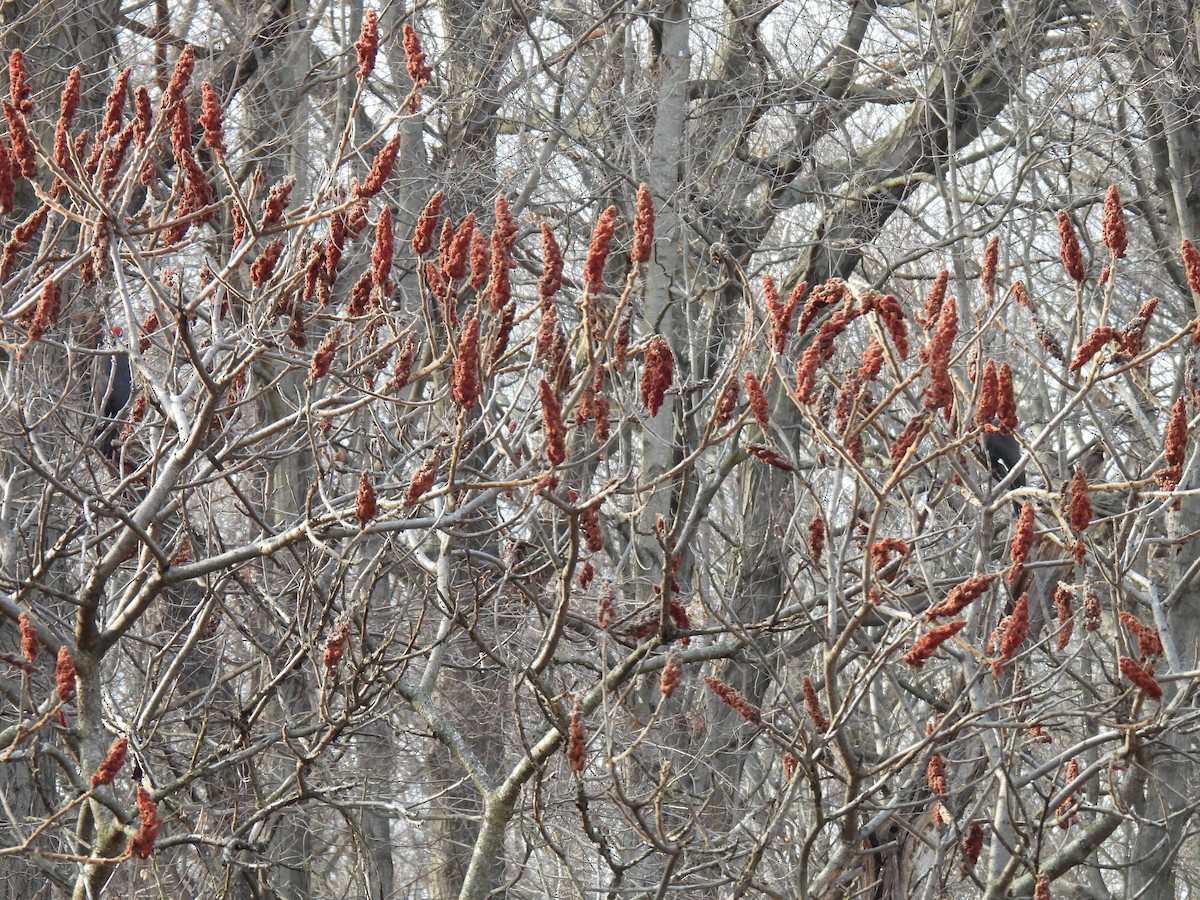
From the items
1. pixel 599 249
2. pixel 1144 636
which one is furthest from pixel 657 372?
pixel 1144 636

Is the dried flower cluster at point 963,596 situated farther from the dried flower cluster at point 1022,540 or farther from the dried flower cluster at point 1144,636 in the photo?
the dried flower cluster at point 1144,636

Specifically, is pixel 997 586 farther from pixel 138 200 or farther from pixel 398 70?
pixel 398 70

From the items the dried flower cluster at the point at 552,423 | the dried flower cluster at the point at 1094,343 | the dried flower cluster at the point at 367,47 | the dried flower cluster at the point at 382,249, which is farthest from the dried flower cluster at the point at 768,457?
the dried flower cluster at the point at 367,47

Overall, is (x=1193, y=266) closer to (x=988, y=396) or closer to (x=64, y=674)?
(x=988, y=396)

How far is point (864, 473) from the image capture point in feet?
9.83

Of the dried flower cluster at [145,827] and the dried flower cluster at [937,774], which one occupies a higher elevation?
the dried flower cluster at [937,774]

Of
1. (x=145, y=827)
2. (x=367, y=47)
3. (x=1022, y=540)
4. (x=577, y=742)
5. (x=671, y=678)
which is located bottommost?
(x=145, y=827)

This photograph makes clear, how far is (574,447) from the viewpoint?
7.17 metres

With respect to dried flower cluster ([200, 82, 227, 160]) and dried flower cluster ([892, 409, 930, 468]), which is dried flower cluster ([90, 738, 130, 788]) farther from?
dried flower cluster ([892, 409, 930, 468])

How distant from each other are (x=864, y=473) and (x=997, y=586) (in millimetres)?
855

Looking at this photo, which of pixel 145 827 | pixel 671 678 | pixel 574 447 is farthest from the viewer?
pixel 574 447

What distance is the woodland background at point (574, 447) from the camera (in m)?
3.54

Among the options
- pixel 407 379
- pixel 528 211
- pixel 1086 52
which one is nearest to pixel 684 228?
pixel 528 211

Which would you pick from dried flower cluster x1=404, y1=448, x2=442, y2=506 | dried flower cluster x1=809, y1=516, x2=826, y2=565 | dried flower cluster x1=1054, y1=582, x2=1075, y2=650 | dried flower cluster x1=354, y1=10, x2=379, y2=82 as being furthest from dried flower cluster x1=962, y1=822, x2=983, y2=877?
dried flower cluster x1=354, y1=10, x2=379, y2=82
